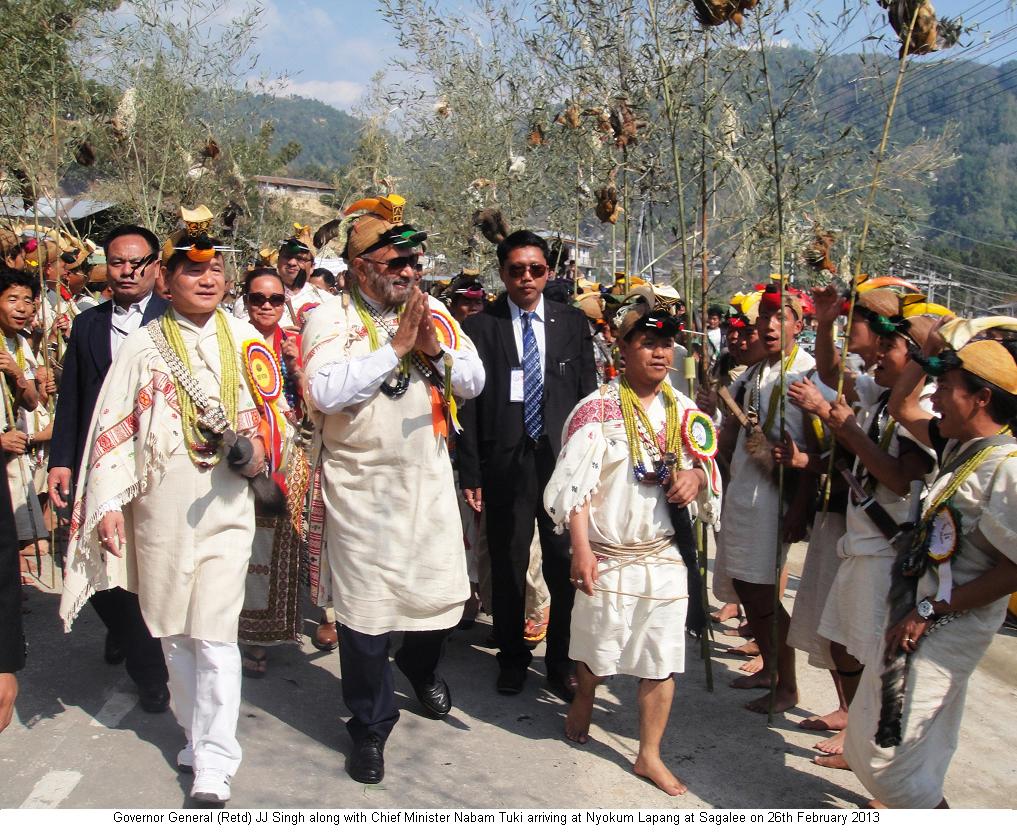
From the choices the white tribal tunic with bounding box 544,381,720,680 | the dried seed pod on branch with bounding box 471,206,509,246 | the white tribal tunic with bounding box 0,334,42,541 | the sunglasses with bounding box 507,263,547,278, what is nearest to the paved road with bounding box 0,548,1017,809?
the white tribal tunic with bounding box 544,381,720,680

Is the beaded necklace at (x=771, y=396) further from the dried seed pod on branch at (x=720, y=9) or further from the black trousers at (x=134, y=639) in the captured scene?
the black trousers at (x=134, y=639)

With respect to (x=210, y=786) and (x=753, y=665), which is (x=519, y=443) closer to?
(x=753, y=665)

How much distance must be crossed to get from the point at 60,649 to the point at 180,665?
1.78 metres

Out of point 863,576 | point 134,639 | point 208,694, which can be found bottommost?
point 134,639

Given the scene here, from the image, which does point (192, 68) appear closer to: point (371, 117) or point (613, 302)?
point (371, 117)

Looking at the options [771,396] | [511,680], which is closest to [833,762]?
[511,680]

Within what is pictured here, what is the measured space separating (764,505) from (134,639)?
119 inches

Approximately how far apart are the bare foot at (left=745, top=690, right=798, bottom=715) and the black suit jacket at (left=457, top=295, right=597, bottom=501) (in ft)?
5.04

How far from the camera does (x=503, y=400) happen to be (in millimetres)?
5059

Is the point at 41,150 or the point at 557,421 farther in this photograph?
the point at 41,150

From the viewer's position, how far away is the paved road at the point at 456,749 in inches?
154

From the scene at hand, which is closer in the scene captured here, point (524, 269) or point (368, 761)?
point (368, 761)

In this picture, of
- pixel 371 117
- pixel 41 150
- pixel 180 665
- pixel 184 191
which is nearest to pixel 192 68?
pixel 184 191

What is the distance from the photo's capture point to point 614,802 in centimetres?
391
